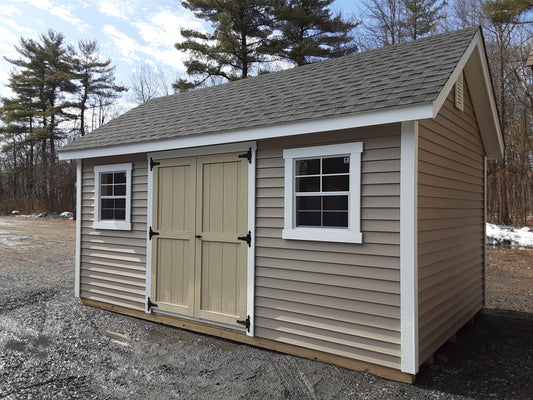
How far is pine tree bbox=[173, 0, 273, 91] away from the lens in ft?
55.2

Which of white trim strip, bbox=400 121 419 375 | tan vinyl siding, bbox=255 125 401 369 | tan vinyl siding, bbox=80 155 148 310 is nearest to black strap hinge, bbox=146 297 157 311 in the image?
tan vinyl siding, bbox=80 155 148 310

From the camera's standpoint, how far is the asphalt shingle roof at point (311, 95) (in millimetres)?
3693

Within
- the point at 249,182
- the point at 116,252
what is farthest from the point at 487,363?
the point at 116,252

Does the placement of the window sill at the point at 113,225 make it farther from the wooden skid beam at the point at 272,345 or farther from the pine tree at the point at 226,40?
the pine tree at the point at 226,40

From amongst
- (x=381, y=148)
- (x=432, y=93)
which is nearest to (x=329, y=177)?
(x=381, y=148)

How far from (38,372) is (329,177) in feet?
11.1

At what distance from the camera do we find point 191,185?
16.1 ft

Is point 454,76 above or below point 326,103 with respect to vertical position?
above

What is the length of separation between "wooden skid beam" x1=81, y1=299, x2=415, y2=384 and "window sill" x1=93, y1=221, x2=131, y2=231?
3.81ft

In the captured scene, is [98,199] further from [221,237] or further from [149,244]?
[221,237]

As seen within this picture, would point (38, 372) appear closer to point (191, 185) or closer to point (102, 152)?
point (191, 185)

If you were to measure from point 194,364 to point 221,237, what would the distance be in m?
1.42

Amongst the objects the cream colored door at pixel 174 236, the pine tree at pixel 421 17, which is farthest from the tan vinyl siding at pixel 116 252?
the pine tree at pixel 421 17

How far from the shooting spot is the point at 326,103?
404 centimetres
